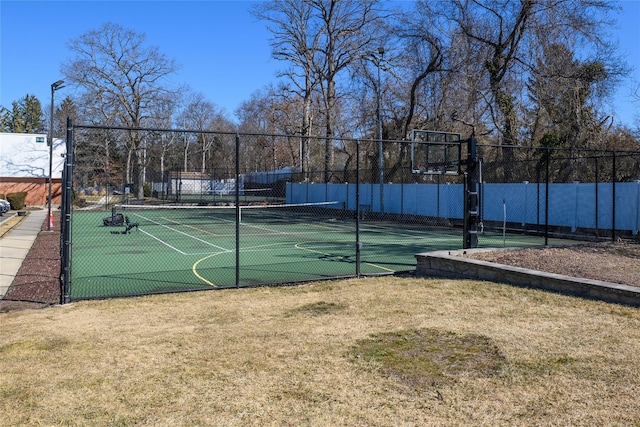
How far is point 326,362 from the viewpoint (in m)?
4.96

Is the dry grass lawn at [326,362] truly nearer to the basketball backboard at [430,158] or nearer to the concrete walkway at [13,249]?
the concrete walkway at [13,249]

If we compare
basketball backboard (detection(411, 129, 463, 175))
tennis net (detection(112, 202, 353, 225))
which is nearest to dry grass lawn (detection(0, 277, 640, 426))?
basketball backboard (detection(411, 129, 463, 175))

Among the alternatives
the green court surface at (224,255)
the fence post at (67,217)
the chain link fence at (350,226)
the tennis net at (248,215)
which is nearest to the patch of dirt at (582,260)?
the chain link fence at (350,226)

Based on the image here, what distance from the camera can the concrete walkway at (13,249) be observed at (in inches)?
404

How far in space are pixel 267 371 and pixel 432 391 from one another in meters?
1.44

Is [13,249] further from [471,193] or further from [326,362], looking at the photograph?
[326,362]

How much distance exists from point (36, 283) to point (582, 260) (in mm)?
10041

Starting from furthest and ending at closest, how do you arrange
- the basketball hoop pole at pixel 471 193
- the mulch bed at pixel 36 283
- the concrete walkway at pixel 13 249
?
the basketball hoop pole at pixel 471 193 < the concrete walkway at pixel 13 249 < the mulch bed at pixel 36 283

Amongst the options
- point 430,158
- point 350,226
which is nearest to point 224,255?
point 430,158

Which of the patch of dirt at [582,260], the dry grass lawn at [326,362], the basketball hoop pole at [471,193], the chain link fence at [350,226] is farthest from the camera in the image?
the basketball hoop pole at [471,193]

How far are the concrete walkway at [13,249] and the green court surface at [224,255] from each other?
45.0 inches

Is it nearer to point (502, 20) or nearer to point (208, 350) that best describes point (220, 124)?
point (502, 20)

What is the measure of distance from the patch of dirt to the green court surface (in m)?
2.11

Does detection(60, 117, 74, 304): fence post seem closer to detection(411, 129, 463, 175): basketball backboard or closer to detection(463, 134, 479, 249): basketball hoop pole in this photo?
detection(463, 134, 479, 249): basketball hoop pole
